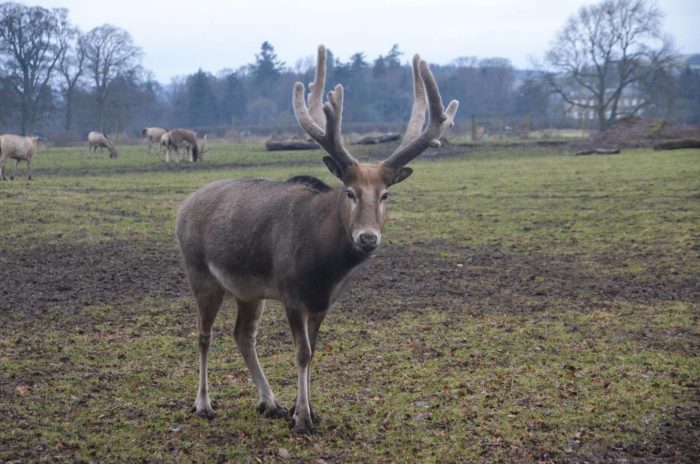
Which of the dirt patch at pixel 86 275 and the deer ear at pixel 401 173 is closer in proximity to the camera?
the deer ear at pixel 401 173

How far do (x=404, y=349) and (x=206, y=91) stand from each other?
85267 millimetres

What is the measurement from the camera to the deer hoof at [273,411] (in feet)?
21.7

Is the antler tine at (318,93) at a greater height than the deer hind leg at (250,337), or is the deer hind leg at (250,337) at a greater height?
the antler tine at (318,93)

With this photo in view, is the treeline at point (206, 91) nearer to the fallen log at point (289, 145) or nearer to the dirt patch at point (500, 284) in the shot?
the fallen log at point (289, 145)

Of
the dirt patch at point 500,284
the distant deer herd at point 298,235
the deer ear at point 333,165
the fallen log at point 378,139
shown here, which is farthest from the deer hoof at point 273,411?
the fallen log at point 378,139

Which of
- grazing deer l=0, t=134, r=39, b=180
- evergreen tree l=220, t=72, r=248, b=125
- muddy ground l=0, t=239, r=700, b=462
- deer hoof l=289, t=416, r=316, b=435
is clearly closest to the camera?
deer hoof l=289, t=416, r=316, b=435

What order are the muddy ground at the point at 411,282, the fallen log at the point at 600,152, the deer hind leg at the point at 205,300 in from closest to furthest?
the deer hind leg at the point at 205,300, the muddy ground at the point at 411,282, the fallen log at the point at 600,152

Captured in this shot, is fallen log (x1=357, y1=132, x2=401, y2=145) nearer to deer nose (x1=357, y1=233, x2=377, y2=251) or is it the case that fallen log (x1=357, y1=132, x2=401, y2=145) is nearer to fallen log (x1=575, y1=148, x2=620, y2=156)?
fallen log (x1=575, y1=148, x2=620, y2=156)

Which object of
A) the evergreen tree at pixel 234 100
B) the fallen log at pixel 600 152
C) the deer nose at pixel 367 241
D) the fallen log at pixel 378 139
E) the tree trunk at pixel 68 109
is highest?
the evergreen tree at pixel 234 100

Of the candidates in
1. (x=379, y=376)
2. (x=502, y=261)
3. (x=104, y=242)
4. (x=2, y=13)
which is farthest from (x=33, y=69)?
(x=379, y=376)

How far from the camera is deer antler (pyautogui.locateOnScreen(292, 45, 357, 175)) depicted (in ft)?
21.6

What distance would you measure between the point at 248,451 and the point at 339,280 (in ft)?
4.66

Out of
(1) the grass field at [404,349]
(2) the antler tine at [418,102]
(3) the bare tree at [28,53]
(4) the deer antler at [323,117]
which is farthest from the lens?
(3) the bare tree at [28,53]

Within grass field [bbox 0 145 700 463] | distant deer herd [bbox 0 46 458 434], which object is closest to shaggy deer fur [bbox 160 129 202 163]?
grass field [bbox 0 145 700 463]
